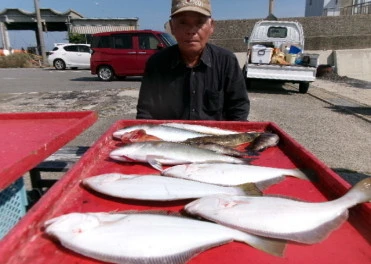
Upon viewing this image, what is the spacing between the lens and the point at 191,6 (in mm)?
2783

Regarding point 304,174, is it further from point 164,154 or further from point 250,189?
point 164,154

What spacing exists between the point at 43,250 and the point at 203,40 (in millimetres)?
2411

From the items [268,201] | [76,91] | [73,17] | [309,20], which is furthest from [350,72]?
[73,17]

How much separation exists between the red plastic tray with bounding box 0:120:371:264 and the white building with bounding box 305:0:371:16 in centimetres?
3431

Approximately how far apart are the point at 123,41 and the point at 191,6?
545 inches

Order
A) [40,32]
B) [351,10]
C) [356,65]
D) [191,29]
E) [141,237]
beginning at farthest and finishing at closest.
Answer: [351,10], [40,32], [356,65], [191,29], [141,237]

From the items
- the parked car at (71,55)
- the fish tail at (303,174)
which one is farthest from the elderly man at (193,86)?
the parked car at (71,55)

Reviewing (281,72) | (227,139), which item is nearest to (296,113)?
(281,72)

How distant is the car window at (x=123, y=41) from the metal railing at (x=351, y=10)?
24.5m

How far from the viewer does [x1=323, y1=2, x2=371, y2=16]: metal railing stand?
30.5 m

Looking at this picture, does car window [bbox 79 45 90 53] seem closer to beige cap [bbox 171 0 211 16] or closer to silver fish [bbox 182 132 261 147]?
beige cap [bbox 171 0 211 16]

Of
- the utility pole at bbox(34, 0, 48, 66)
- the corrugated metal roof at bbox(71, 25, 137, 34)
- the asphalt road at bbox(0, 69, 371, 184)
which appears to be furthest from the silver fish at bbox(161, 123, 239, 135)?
the corrugated metal roof at bbox(71, 25, 137, 34)

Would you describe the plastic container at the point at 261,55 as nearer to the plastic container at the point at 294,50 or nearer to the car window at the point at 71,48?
the plastic container at the point at 294,50

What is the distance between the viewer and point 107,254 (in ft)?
3.68
